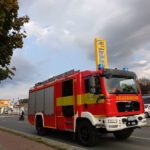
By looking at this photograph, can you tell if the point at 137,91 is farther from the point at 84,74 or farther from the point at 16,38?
the point at 16,38

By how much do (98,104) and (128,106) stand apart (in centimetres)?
116

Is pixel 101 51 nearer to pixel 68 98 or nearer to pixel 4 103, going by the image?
pixel 68 98

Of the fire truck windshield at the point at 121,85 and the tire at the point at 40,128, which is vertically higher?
the fire truck windshield at the point at 121,85

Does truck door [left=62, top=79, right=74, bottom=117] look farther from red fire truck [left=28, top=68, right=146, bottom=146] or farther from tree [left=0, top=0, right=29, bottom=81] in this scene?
tree [left=0, top=0, right=29, bottom=81]

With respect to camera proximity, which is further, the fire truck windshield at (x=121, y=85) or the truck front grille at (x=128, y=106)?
the fire truck windshield at (x=121, y=85)

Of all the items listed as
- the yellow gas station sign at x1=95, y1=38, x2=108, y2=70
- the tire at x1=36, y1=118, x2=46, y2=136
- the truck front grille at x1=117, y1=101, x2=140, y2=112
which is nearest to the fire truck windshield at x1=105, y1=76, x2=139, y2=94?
the truck front grille at x1=117, y1=101, x2=140, y2=112

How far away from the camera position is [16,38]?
13.0 metres

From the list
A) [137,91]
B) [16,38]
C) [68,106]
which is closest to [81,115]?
[68,106]

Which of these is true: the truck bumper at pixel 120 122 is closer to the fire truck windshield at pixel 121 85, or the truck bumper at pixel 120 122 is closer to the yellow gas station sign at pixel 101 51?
the fire truck windshield at pixel 121 85

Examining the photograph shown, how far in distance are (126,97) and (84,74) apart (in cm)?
200

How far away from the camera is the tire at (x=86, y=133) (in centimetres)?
1302

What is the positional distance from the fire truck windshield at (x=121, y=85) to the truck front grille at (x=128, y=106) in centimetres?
43

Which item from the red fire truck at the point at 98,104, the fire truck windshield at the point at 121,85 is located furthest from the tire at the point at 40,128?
the fire truck windshield at the point at 121,85

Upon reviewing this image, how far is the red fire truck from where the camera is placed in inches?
497
